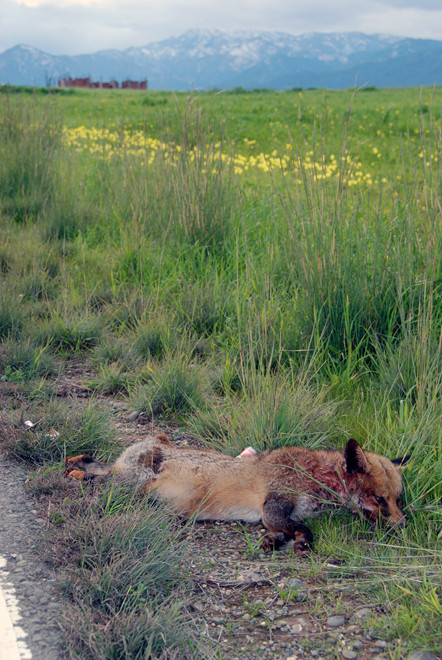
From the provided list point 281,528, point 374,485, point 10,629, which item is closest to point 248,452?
point 281,528

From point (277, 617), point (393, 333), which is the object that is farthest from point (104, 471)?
point (393, 333)

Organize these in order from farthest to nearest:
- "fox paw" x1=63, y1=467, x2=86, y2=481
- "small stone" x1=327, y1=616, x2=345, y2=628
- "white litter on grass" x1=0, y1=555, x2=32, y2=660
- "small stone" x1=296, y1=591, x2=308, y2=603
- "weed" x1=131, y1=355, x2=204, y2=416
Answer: "weed" x1=131, y1=355, x2=204, y2=416 < "fox paw" x1=63, y1=467, x2=86, y2=481 < "small stone" x1=296, y1=591, x2=308, y2=603 < "small stone" x1=327, y1=616, x2=345, y2=628 < "white litter on grass" x1=0, y1=555, x2=32, y2=660

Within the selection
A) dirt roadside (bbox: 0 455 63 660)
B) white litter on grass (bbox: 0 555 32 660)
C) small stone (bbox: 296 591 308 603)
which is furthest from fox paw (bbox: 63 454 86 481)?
small stone (bbox: 296 591 308 603)

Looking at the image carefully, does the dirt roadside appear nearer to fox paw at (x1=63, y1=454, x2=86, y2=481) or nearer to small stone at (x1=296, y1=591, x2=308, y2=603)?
fox paw at (x1=63, y1=454, x2=86, y2=481)

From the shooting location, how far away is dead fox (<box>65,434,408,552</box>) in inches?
105

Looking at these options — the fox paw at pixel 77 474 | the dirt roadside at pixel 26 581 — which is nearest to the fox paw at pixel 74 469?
the fox paw at pixel 77 474

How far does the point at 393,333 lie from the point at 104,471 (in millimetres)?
2285

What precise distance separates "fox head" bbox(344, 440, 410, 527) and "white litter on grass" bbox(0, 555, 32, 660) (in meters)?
1.50

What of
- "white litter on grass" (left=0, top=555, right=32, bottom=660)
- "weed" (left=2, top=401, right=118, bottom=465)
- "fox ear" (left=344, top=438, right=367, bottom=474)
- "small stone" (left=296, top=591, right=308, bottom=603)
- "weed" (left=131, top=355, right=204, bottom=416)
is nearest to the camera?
"white litter on grass" (left=0, top=555, right=32, bottom=660)

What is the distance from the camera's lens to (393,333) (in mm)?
4156

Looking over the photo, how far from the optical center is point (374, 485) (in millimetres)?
2654

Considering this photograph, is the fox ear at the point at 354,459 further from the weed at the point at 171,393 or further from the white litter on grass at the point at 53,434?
the white litter on grass at the point at 53,434

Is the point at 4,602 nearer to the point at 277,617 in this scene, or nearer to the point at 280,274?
the point at 277,617

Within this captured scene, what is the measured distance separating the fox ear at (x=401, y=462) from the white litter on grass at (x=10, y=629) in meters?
1.76
